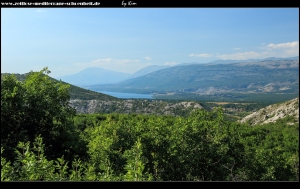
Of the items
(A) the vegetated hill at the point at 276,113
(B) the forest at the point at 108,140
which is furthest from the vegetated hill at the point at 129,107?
(B) the forest at the point at 108,140

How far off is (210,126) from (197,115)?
1056mm

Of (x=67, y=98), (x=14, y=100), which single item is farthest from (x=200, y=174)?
(x=14, y=100)

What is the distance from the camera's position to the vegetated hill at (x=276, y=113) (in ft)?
192

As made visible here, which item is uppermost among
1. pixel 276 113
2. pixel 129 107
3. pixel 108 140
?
pixel 108 140

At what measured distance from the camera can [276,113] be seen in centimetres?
6625

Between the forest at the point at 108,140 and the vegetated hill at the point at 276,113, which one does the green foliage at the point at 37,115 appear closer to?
the forest at the point at 108,140

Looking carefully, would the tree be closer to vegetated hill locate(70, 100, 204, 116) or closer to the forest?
the forest

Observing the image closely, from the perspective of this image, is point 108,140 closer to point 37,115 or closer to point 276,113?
point 37,115

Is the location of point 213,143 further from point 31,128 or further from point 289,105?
point 289,105

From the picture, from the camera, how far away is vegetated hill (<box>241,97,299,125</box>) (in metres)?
58.4

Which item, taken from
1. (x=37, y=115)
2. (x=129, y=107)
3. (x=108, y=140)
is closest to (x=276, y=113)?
(x=129, y=107)

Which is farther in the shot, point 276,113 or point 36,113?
point 276,113

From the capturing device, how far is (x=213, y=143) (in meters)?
9.62
